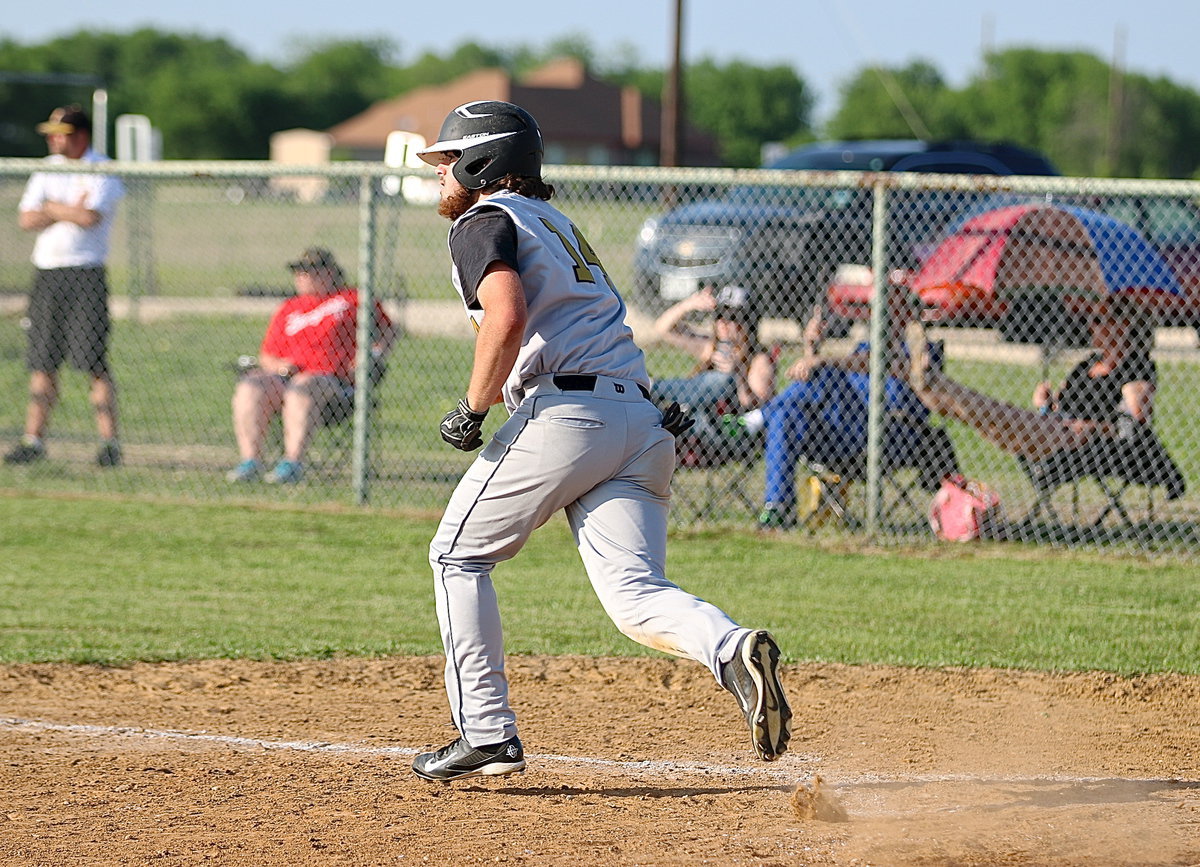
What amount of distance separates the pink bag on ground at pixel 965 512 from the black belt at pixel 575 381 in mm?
4939

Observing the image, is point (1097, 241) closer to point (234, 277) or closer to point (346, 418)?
point (346, 418)

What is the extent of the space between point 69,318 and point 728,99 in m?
92.3

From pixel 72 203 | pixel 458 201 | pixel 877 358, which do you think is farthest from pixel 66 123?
pixel 458 201

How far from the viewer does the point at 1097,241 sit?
8523 mm

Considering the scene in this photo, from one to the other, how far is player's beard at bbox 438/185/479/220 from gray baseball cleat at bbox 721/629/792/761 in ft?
4.78

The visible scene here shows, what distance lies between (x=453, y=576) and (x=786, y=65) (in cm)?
10243

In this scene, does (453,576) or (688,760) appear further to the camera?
(688,760)

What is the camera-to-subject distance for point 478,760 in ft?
13.5

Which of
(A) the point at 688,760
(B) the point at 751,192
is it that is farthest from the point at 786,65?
(A) the point at 688,760

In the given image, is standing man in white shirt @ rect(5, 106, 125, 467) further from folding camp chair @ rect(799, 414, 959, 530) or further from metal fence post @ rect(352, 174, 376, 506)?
folding camp chair @ rect(799, 414, 959, 530)

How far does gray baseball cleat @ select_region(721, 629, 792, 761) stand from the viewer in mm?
3775

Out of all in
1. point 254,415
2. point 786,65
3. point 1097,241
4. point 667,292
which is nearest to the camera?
point 1097,241

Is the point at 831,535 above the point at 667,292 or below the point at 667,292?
below

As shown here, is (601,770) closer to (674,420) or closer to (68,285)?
(674,420)
